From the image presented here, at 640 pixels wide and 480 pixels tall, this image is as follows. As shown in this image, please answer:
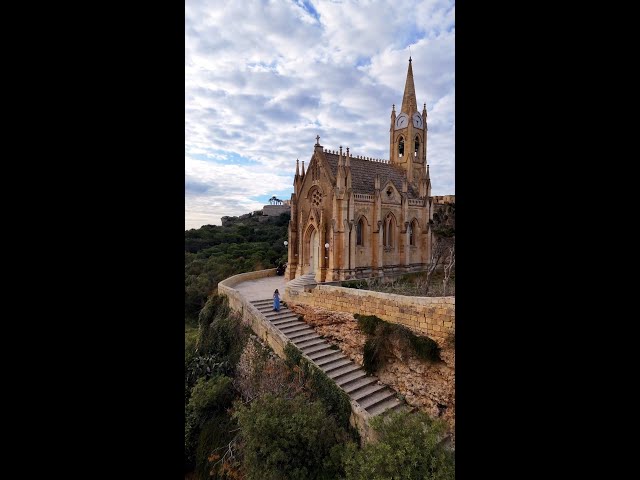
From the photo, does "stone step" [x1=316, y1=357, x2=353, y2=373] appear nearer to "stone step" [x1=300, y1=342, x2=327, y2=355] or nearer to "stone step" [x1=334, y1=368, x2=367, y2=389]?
"stone step" [x1=334, y1=368, x2=367, y2=389]

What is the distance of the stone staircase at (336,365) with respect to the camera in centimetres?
1090

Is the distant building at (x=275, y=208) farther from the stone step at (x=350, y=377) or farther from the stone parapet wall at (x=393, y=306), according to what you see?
the stone step at (x=350, y=377)

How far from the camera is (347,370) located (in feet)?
39.6

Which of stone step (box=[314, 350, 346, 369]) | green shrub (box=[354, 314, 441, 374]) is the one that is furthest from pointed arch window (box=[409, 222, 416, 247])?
stone step (box=[314, 350, 346, 369])

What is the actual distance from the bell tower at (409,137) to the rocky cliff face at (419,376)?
12.1 meters

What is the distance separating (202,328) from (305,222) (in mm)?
7863

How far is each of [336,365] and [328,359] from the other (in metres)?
0.40

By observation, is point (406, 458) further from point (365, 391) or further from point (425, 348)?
point (425, 348)

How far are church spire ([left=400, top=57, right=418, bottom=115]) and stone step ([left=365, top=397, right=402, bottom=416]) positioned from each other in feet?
58.7

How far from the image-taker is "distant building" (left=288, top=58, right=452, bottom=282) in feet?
55.2

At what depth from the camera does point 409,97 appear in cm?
2242
